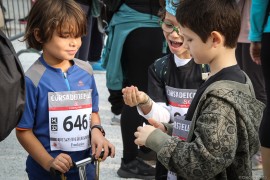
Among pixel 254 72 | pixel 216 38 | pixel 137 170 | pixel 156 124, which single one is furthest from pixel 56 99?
pixel 254 72

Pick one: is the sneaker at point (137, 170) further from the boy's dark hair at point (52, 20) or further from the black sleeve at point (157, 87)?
the boy's dark hair at point (52, 20)

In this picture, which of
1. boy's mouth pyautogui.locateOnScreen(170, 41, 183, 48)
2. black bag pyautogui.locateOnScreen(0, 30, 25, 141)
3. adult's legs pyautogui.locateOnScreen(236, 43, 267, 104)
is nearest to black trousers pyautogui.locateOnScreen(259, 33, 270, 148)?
boy's mouth pyautogui.locateOnScreen(170, 41, 183, 48)

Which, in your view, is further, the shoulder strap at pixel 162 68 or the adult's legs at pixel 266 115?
the adult's legs at pixel 266 115

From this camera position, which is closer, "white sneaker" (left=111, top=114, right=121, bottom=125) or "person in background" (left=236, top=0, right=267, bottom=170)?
"person in background" (left=236, top=0, right=267, bottom=170)

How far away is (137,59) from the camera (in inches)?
139

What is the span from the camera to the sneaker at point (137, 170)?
3.63 metres

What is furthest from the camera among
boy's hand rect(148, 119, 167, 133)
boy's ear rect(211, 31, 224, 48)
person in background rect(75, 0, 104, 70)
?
person in background rect(75, 0, 104, 70)

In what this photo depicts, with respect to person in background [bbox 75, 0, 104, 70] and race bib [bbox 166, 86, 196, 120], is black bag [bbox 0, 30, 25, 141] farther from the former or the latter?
person in background [bbox 75, 0, 104, 70]

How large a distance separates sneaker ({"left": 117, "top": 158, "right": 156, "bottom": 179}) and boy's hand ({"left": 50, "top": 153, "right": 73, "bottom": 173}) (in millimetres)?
1441

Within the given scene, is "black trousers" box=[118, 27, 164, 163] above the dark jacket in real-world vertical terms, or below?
below

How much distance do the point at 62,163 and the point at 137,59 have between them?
4.72 feet

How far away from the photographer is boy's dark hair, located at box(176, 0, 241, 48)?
1838mm

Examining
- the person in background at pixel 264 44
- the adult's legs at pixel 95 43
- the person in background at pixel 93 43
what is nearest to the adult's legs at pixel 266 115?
the person in background at pixel 264 44

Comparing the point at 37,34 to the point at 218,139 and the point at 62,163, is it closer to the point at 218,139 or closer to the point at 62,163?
the point at 62,163
